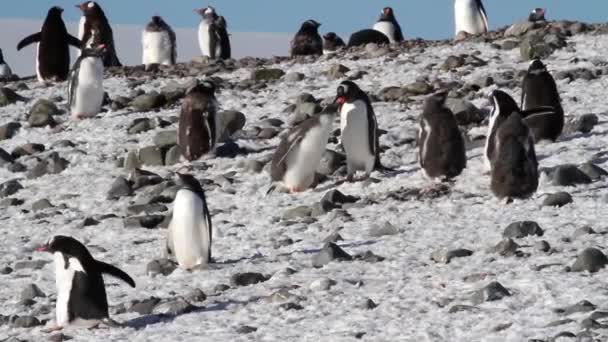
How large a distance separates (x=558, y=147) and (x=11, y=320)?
5.35 m

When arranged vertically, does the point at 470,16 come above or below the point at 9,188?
above

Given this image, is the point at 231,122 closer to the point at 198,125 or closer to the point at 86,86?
the point at 198,125

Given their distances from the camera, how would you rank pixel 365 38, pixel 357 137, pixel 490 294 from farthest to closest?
1. pixel 365 38
2. pixel 357 137
3. pixel 490 294

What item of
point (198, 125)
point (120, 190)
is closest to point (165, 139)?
point (198, 125)

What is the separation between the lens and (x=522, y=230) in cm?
815

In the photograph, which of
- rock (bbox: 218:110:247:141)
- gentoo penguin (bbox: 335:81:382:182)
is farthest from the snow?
rock (bbox: 218:110:247:141)

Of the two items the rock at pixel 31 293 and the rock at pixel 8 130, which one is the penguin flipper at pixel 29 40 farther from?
the rock at pixel 31 293

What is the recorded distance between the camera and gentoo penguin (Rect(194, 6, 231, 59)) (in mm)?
23062

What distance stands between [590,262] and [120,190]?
5375 mm

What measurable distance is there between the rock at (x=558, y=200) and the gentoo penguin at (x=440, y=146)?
1.25 metres

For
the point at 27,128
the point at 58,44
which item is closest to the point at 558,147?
the point at 27,128

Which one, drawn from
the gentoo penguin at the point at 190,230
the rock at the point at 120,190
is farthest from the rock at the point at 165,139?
the gentoo penguin at the point at 190,230

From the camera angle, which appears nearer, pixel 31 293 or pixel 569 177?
pixel 31 293

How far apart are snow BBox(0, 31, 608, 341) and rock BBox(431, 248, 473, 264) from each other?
2.3 inches
